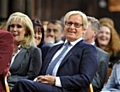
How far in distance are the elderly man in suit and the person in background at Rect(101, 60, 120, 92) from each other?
13.2 inches

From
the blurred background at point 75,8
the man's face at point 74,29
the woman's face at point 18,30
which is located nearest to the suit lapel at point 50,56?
the man's face at point 74,29

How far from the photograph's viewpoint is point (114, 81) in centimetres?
410

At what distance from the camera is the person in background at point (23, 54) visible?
13.2ft

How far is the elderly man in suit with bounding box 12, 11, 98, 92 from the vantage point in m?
3.66

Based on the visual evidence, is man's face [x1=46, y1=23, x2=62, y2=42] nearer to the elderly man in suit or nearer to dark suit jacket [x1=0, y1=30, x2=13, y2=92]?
the elderly man in suit

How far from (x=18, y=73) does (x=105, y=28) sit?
190 centimetres

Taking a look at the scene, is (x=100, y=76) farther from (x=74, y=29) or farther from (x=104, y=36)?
(x=104, y=36)

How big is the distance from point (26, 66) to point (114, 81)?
903 mm

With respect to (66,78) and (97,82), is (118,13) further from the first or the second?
(66,78)

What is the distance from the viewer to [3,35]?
3486mm

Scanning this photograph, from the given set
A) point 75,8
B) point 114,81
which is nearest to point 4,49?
point 114,81

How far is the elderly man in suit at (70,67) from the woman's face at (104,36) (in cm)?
147

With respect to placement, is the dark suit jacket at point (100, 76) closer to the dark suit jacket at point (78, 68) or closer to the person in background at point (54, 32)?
the dark suit jacket at point (78, 68)

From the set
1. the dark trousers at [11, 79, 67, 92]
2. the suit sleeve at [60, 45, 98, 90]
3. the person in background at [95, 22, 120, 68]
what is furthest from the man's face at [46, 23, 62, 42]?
the dark trousers at [11, 79, 67, 92]
